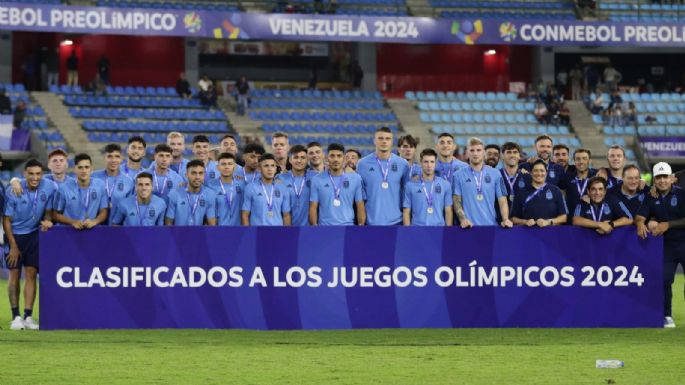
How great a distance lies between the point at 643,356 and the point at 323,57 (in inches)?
1282

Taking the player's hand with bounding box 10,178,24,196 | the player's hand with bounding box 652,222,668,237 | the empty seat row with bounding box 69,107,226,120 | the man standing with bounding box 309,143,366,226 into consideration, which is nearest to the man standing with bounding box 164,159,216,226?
the man standing with bounding box 309,143,366,226

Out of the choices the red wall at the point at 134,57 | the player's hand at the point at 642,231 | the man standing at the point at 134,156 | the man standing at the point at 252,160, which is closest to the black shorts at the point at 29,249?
the man standing at the point at 134,156

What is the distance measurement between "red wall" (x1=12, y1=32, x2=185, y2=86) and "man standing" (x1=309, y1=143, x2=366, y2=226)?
28.4 metres

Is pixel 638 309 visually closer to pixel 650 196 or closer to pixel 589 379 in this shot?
pixel 650 196

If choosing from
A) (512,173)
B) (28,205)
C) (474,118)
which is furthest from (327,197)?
(474,118)

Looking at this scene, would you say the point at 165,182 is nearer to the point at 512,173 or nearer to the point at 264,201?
the point at 264,201

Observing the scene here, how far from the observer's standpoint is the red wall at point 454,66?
144 ft

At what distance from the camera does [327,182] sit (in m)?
13.6

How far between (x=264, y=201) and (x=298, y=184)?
49 centimetres

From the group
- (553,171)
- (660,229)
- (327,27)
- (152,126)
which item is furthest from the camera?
(327,27)

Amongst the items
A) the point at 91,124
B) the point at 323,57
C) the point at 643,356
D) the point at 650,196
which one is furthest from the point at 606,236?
the point at 323,57

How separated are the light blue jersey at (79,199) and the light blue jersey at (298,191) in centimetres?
182

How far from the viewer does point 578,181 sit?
14242mm

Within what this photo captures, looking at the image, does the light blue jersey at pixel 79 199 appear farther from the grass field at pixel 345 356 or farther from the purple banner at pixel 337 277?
the grass field at pixel 345 356
